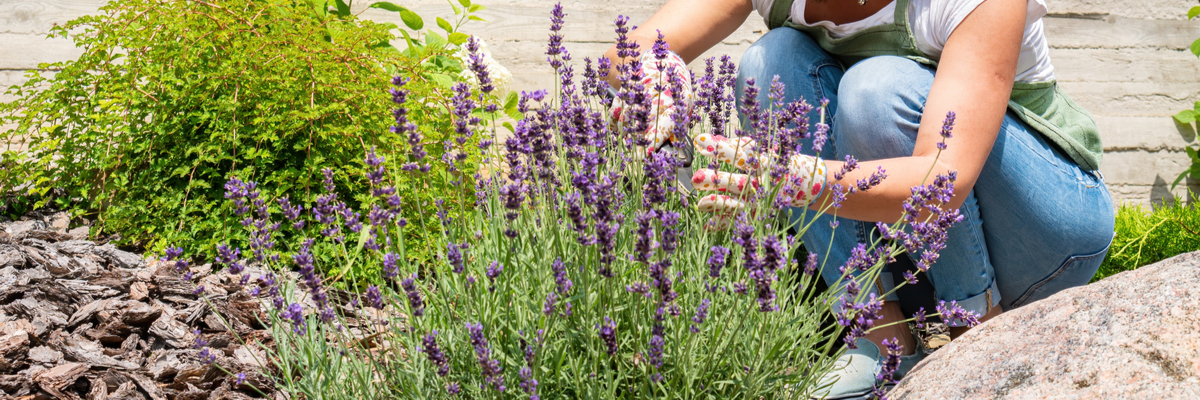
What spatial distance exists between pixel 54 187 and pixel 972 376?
3072 mm

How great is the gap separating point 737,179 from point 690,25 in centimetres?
91

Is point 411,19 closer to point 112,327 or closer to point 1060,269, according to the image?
point 112,327

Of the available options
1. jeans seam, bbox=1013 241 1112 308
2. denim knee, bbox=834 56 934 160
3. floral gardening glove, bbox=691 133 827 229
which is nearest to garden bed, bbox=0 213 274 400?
floral gardening glove, bbox=691 133 827 229

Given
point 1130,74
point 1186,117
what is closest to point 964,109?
point 1130,74

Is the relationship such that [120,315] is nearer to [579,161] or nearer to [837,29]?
[579,161]

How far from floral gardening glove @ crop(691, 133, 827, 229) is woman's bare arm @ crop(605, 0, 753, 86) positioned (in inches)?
27.8

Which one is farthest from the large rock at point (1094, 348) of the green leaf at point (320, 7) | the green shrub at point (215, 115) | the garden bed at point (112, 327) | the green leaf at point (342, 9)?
the green leaf at point (342, 9)

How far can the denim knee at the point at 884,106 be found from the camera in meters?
1.74

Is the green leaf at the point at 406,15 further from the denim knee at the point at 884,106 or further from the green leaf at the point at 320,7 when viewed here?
the denim knee at the point at 884,106

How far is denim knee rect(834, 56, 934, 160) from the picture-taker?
1.74 m

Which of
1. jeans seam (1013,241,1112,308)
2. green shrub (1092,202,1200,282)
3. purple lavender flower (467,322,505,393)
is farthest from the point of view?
green shrub (1092,202,1200,282)

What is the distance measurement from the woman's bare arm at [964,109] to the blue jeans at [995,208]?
20 cm

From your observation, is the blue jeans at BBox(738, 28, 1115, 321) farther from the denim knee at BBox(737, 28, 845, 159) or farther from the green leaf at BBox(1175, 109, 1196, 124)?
the green leaf at BBox(1175, 109, 1196, 124)

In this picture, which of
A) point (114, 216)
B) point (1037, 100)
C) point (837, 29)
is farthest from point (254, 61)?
point (1037, 100)
